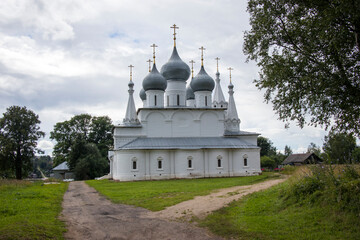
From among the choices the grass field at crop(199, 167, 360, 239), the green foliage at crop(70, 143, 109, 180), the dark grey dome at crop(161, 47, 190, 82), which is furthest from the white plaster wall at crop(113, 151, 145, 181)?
the grass field at crop(199, 167, 360, 239)

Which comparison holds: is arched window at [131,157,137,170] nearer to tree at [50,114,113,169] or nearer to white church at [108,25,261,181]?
white church at [108,25,261,181]

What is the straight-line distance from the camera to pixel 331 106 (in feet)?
32.6

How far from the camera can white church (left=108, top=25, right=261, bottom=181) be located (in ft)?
93.3

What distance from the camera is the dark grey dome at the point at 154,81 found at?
1251 inches

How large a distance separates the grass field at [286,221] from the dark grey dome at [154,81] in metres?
22.7

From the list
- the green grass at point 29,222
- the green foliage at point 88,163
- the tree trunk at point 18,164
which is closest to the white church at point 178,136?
the green foliage at point 88,163

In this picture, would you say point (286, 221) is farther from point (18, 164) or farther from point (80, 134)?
point (80, 134)

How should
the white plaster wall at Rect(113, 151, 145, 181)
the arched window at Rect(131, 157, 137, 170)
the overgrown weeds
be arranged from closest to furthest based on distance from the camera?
the overgrown weeds → the white plaster wall at Rect(113, 151, 145, 181) → the arched window at Rect(131, 157, 137, 170)

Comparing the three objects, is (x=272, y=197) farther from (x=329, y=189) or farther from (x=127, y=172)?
(x=127, y=172)

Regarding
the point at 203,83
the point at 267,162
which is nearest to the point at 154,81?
the point at 203,83

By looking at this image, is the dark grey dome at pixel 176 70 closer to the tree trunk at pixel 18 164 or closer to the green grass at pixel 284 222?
the tree trunk at pixel 18 164

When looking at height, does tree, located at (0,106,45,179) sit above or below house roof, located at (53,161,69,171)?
above

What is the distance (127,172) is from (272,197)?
60.4ft

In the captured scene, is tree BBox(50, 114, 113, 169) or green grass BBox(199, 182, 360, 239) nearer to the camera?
green grass BBox(199, 182, 360, 239)
